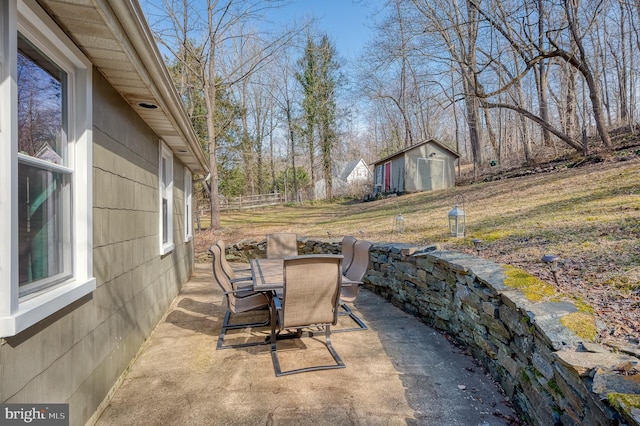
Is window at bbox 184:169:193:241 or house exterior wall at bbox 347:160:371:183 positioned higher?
house exterior wall at bbox 347:160:371:183

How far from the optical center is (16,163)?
1546 mm

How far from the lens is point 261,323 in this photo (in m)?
4.14

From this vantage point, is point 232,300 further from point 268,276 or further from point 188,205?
point 188,205

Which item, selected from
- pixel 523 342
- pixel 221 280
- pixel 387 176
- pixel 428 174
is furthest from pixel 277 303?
pixel 387 176

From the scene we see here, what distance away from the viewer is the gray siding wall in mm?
1696

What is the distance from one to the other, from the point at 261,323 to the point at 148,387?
157 cm

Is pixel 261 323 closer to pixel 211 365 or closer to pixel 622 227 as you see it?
pixel 211 365

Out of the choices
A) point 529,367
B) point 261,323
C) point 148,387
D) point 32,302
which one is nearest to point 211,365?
point 148,387

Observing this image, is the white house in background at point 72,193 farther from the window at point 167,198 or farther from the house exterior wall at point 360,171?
the house exterior wall at point 360,171

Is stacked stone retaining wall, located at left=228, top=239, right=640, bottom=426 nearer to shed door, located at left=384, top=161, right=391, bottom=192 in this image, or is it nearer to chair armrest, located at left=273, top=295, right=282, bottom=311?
chair armrest, located at left=273, top=295, right=282, bottom=311

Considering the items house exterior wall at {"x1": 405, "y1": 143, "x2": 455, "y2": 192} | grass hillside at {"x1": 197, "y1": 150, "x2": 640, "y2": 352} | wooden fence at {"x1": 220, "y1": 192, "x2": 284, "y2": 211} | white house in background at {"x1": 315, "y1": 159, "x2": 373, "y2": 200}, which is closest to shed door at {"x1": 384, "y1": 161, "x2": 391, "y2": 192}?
house exterior wall at {"x1": 405, "y1": 143, "x2": 455, "y2": 192}

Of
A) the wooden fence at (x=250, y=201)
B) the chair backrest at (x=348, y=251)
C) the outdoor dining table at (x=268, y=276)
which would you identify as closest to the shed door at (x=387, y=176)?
the wooden fence at (x=250, y=201)

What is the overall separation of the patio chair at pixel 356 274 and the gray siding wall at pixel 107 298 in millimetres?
2055

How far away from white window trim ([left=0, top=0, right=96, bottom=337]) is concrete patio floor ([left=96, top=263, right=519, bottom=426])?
1002 mm
